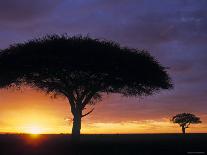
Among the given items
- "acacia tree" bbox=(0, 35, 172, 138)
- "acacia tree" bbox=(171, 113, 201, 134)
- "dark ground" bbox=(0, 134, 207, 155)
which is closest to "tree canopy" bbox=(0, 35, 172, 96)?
"acacia tree" bbox=(0, 35, 172, 138)

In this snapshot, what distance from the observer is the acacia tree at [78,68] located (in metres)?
47.5

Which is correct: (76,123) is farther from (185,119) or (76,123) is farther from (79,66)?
(185,119)

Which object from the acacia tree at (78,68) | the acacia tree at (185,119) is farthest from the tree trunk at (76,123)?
the acacia tree at (185,119)

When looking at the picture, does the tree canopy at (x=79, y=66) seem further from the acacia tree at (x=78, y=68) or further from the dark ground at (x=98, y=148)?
the dark ground at (x=98, y=148)

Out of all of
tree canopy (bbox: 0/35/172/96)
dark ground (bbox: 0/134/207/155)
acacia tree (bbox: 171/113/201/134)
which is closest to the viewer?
dark ground (bbox: 0/134/207/155)

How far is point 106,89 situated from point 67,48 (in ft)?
22.8

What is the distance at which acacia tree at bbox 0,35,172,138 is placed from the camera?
156 ft

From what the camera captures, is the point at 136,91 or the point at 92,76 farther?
the point at 136,91

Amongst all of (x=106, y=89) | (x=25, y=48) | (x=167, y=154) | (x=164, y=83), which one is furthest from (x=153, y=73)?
(x=167, y=154)

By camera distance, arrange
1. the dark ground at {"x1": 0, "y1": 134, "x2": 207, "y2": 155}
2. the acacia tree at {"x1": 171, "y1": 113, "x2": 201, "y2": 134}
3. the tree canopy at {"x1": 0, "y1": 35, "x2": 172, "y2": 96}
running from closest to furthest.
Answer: the dark ground at {"x1": 0, "y1": 134, "x2": 207, "y2": 155} < the tree canopy at {"x1": 0, "y1": 35, "x2": 172, "y2": 96} < the acacia tree at {"x1": 171, "y1": 113, "x2": 201, "y2": 134}

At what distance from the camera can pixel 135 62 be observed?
1954 inches

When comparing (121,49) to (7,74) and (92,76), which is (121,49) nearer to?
A: (92,76)

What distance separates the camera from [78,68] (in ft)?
155

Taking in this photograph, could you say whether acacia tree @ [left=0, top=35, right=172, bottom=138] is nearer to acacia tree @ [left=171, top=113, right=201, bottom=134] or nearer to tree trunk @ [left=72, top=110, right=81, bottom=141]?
tree trunk @ [left=72, top=110, right=81, bottom=141]
